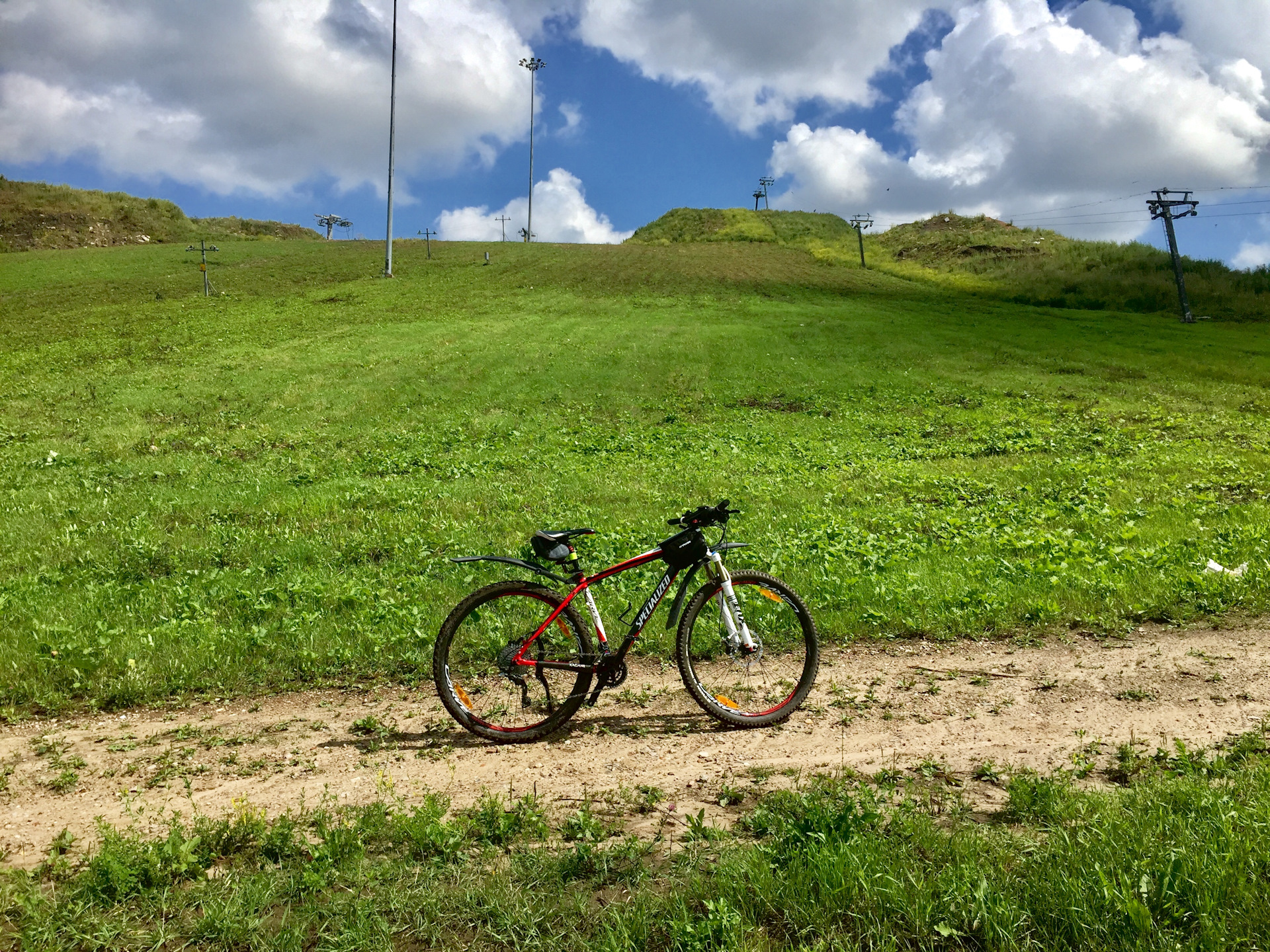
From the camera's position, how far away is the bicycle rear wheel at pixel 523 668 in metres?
6.65

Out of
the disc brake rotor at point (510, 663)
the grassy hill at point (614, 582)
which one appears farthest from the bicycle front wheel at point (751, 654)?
the disc brake rotor at point (510, 663)

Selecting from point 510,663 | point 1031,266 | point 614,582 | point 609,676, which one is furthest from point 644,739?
point 1031,266

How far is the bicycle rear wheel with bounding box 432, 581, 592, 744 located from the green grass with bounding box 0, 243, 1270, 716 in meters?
1.54

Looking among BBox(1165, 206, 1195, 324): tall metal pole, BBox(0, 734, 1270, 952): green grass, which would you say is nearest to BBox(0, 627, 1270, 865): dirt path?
BBox(0, 734, 1270, 952): green grass

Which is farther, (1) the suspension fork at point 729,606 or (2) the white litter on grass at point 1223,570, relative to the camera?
(2) the white litter on grass at point 1223,570

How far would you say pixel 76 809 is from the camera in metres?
5.52

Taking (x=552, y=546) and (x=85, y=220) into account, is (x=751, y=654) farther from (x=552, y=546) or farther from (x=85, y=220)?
(x=85, y=220)

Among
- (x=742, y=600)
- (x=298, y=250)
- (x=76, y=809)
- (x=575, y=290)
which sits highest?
(x=298, y=250)

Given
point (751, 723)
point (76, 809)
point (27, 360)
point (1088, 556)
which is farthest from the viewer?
point (27, 360)

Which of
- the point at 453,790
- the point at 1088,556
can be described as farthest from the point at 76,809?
the point at 1088,556

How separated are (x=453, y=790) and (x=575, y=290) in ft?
183

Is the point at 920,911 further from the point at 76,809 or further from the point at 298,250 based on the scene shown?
the point at 298,250

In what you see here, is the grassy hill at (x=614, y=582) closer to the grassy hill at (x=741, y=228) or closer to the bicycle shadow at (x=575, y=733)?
the bicycle shadow at (x=575, y=733)

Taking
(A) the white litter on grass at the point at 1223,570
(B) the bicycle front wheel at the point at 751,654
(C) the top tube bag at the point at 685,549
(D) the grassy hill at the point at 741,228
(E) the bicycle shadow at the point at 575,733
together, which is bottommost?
(E) the bicycle shadow at the point at 575,733
